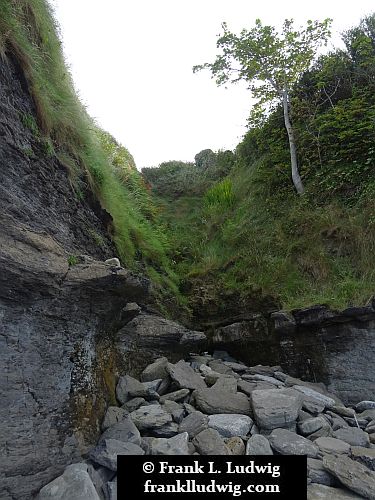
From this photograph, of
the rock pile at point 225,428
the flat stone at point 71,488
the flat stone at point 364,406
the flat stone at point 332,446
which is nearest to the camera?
the flat stone at point 71,488

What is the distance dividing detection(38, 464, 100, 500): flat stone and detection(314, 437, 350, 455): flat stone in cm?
219

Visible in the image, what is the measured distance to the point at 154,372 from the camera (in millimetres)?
4852

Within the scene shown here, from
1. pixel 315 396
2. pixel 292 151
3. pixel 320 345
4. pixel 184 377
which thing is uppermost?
pixel 292 151

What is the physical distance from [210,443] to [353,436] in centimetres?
173

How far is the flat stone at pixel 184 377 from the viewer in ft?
15.2

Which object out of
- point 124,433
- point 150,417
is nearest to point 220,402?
point 150,417

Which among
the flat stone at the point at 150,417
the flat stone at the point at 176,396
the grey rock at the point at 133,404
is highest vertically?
the flat stone at the point at 176,396

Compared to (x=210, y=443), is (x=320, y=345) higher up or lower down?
higher up

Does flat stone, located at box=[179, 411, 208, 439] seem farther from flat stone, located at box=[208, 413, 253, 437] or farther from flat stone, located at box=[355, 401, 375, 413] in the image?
flat stone, located at box=[355, 401, 375, 413]

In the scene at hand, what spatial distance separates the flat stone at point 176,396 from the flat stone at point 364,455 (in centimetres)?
181

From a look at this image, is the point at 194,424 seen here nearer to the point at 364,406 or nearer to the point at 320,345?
the point at 364,406

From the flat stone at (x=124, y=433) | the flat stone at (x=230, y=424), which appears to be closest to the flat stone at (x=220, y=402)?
the flat stone at (x=230, y=424)

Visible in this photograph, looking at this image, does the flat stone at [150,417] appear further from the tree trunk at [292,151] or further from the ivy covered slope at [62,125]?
the tree trunk at [292,151]

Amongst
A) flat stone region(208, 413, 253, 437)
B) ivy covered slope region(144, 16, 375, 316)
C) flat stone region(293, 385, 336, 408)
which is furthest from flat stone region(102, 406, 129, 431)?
ivy covered slope region(144, 16, 375, 316)
